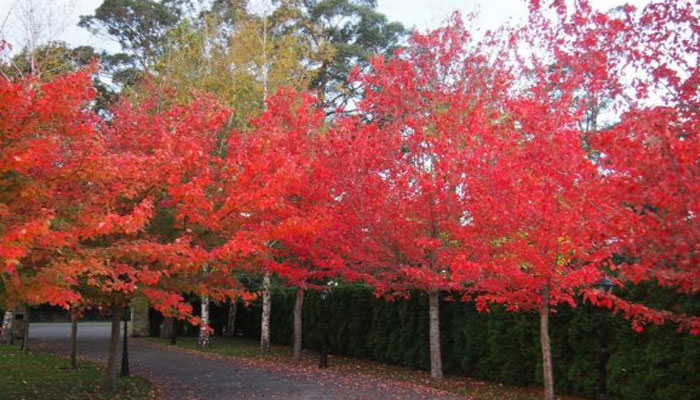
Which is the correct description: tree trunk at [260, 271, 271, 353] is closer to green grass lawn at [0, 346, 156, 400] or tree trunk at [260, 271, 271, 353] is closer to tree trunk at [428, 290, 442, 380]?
green grass lawn at [0, 346, 156, 400]

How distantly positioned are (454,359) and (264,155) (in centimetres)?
867

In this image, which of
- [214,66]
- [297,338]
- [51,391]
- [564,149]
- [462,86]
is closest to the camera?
[564,149]

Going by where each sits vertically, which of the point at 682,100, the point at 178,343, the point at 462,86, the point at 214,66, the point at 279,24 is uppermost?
the point at 279,24

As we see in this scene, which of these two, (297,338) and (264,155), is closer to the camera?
(264,155)

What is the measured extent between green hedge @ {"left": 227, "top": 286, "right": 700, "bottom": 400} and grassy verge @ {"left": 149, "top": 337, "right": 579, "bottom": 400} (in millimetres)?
333

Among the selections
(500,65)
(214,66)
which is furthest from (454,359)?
(214,66)

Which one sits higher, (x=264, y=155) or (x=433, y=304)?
(x=264, y=155)

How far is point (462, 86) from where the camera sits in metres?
14.6

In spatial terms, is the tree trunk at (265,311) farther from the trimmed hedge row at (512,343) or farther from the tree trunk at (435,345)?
the tree trunk at (435,345)

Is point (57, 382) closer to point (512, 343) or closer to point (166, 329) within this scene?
point (512, 343)

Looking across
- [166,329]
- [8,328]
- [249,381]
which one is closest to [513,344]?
[249,381]

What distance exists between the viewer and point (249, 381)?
14.6m

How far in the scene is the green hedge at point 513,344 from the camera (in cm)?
1112

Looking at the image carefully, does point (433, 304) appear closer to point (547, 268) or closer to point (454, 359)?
point (454, 359)
